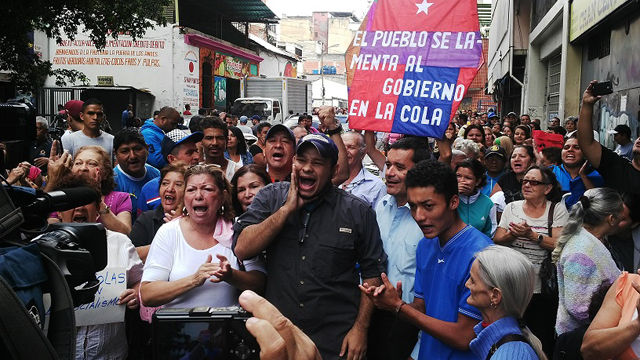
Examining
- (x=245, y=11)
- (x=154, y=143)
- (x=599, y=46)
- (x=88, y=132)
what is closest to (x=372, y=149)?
(x=154, y=143)

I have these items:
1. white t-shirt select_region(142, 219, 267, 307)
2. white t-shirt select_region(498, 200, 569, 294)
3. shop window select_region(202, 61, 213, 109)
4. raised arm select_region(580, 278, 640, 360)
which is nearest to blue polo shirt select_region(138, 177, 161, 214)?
white t-shirt select_region(142, 219, 267, 307)

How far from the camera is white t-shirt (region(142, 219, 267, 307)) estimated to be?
12.4 feet

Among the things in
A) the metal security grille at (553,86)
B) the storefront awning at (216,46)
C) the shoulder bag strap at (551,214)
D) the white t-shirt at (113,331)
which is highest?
the storefront awning at (216,46)

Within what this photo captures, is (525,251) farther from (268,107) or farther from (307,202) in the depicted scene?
(268,107)

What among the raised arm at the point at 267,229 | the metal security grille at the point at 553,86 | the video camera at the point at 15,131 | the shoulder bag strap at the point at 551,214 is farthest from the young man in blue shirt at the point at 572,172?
the metal security grille at the point at 553,86

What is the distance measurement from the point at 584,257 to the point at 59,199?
9.95 feet

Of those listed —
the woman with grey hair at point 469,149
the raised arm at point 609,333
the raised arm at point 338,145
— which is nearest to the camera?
the raised arm at point 609,333

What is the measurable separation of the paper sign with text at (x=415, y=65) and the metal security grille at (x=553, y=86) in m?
15.3

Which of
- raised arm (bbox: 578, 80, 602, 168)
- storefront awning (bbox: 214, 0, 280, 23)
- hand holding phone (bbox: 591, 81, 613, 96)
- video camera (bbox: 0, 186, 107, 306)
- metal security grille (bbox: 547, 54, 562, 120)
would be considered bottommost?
video camera (bbox: 0, 186, 107, 306)

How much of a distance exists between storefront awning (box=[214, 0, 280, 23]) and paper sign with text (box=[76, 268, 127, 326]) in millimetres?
36910

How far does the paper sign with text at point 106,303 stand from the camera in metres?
3.89

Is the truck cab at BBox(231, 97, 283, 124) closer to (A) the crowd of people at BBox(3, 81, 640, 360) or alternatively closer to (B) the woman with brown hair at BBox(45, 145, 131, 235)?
(B) the woman with brown hair at BBox(45, 145, 131, 235)

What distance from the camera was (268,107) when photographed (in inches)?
1094

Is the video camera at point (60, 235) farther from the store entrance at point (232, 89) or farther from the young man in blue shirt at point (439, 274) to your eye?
the store entrance at point (232, 89)
